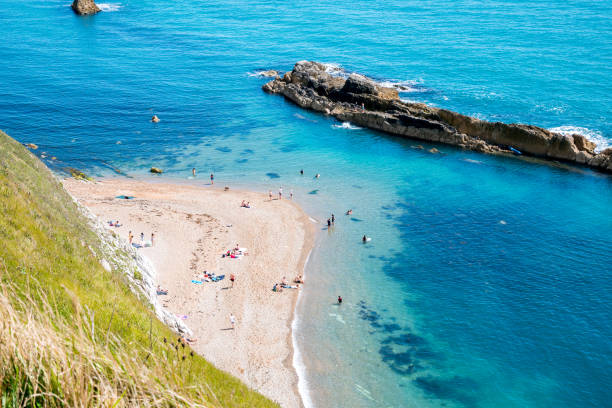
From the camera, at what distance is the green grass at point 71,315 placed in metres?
12.4

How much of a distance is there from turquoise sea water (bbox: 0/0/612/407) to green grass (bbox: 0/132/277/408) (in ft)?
47.5

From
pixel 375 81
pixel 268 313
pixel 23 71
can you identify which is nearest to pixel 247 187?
pixel 268 313

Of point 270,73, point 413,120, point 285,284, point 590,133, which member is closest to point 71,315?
point 285,284

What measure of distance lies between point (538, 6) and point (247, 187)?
374ft

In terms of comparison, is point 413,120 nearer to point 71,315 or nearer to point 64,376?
point 71,315

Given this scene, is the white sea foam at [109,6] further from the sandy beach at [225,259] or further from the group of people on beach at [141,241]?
the group of people on beach at [141,241]

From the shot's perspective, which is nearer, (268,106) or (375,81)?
(268,106)

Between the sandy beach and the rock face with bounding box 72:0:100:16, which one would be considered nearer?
the sandy beach

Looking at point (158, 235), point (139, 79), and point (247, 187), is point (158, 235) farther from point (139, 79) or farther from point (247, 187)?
point (139, 79)

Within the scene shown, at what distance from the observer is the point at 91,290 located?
Answer: 83.0 feet

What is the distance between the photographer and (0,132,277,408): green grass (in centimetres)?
1238

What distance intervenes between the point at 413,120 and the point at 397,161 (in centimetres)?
953

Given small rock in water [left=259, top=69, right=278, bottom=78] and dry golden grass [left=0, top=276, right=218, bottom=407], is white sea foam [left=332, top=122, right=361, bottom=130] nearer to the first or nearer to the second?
small rock in water [left=259, top=69, right=278, bottom=78]

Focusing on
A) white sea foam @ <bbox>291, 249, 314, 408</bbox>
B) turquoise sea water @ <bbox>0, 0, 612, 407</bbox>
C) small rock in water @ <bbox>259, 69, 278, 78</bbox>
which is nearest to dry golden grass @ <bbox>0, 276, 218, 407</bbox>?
white sea foam @ <bbox>291, 249, 314, 408</bbox>
